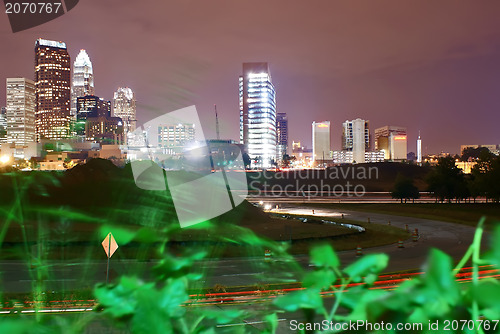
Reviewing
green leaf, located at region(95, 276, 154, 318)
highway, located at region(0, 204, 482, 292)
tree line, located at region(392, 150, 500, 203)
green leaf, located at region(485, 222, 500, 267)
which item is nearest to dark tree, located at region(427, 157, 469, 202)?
tree line, located at region(392, 150, 500, 203)

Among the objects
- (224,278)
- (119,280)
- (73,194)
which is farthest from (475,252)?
(73,194)

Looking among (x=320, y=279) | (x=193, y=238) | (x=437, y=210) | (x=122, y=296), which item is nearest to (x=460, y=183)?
(x=437, y=210)

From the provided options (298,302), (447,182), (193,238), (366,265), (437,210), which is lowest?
(437,210)

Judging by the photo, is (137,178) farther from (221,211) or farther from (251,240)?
(251,240)

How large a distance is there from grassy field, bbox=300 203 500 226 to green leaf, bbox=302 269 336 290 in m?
49.6

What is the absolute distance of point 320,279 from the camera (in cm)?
194

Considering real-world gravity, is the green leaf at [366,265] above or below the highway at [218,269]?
above

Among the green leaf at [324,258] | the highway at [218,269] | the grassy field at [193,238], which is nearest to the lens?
the green leaf at [324,258]

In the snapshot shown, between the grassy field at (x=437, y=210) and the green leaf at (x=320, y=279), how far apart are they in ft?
163

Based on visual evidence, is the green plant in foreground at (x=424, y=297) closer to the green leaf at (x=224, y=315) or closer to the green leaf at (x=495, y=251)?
the green leaf at (x=495, y=251)

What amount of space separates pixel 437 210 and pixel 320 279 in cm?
5993

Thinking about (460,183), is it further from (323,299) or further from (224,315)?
(224,315)

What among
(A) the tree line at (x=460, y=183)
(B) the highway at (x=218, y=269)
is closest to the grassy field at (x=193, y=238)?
(B) the highway at (x=218, y=269)

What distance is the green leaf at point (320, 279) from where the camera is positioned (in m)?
1.91
